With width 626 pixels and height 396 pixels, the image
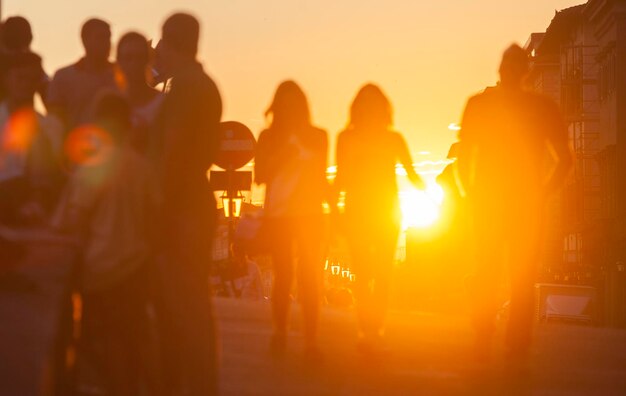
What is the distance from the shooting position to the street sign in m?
22.8

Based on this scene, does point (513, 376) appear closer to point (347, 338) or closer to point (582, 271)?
point (347, 338)

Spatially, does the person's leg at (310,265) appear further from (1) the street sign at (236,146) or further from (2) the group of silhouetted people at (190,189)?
(1) the street sign at (236,146)

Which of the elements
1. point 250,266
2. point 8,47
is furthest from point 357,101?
point 250,266

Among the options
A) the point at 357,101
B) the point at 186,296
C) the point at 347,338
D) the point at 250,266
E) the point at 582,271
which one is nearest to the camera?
the point at 186,296

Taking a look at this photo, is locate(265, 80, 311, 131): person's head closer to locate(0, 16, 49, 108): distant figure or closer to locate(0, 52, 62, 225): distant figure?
locate(0, 16, 49, 108): distant figure

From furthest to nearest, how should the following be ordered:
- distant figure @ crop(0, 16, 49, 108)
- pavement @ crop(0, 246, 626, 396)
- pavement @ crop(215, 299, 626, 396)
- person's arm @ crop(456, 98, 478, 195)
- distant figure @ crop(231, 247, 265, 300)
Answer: distant figure @ crop(231, 247, 265, 300)
person's arm @ crop(456, 98, 478, 195)
distant figure @ crop(0, 16, 49, 108)
pavement @ crop(215, 299, 626, 396)
pavement @ crop(0, 246, 626, 396)

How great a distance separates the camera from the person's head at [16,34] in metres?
11.5

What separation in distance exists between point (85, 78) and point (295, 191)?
62.9 inches

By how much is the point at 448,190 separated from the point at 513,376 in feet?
5.18

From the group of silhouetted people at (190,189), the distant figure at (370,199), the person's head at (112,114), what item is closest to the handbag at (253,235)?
the group of silhouetted people at (190,189)

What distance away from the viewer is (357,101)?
12.1m

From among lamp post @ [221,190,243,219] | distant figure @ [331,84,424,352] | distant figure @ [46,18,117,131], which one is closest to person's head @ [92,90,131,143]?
distant figure @ [46,18,117,131]

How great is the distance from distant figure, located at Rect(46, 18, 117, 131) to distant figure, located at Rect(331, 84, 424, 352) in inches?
74.5

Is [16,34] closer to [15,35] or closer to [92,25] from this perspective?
[15,35]
